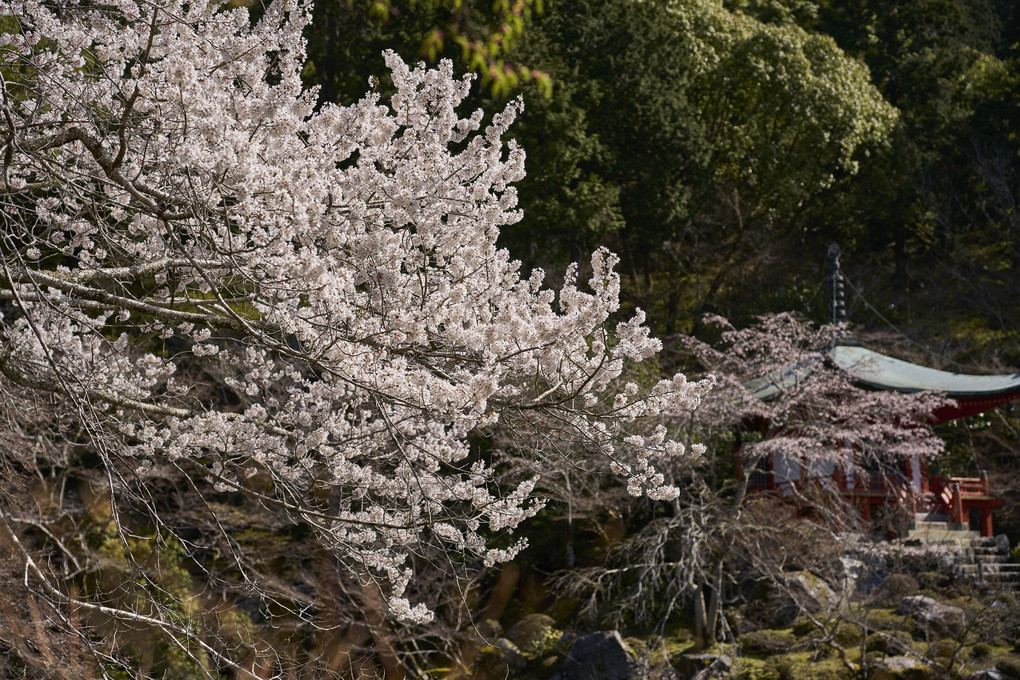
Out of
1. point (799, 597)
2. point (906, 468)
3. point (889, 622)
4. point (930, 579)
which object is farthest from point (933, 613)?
point (906, 468)

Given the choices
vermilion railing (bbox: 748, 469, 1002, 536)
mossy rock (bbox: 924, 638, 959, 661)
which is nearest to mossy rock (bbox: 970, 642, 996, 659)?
mossy rock (bbox: 924, 638, 959, 661)

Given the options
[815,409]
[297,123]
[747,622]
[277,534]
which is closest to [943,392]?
[815,409]

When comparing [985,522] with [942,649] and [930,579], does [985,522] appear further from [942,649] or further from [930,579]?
[942,649]

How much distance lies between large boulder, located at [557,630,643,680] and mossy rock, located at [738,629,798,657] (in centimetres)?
129

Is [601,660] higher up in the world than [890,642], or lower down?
lower down

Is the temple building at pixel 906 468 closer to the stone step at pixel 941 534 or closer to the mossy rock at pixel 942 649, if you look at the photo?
the stone step at pixel 941 534

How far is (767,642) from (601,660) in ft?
5.59

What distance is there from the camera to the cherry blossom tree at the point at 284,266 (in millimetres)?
2898

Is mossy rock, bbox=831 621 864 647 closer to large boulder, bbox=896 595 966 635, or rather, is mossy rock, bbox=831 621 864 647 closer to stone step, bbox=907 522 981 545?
large boulder, bbox=896 595 966 635

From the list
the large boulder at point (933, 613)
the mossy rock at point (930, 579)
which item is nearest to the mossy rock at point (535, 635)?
the large boulder at point (933, 613)

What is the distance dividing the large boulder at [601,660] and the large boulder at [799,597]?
1.81 metres

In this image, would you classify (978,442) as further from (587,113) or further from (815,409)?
(587,113)

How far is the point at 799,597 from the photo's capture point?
10.1 meters

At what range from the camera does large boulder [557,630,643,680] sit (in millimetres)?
9438
